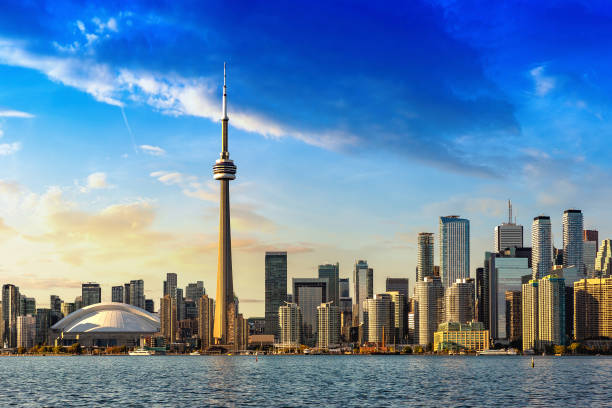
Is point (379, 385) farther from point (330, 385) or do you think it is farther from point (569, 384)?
point (569, 384)

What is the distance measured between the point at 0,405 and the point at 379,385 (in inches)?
2458

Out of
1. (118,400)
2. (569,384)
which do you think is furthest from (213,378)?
(569,384)

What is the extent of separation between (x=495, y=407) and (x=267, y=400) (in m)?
28.8

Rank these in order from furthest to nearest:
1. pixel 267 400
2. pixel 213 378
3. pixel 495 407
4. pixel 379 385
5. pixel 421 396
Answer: pixel 213 378 < pixel 379 385 < pixel 421 396 < pixel 267 400 < pixel 495 407

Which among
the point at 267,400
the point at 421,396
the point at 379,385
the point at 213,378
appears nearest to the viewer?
the point at 267,400

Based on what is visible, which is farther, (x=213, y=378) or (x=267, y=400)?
(x=213, y=378)

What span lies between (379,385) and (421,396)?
2511 cm

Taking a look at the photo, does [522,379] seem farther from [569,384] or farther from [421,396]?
[421,396]

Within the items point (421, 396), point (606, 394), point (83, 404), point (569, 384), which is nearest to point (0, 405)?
point (83, 404)

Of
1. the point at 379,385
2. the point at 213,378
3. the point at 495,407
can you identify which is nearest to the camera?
the point at 495,407

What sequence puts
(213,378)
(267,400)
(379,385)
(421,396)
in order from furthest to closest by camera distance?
(213,378), (379,385), (421,396), (267,400)

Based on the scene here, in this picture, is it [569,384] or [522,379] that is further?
[522,379]

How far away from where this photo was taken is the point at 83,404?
10444 centimetres

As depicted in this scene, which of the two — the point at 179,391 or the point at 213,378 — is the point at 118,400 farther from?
the point at 213,378
